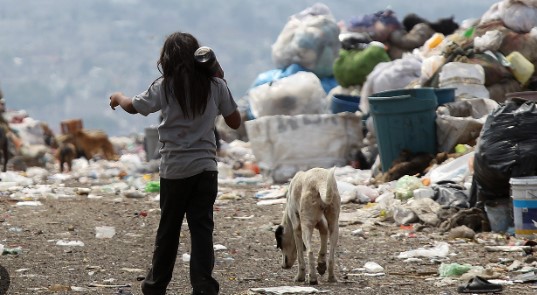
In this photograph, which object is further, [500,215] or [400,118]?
[400,118]

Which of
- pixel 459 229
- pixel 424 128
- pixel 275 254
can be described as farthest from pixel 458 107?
pixel 275 254

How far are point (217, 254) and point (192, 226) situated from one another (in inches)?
92.5

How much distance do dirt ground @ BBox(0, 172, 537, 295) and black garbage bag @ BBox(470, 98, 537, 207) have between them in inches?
22.3

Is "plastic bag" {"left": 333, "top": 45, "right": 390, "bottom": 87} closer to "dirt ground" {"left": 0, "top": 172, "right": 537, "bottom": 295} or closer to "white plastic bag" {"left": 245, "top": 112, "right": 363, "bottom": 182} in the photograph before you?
"white plastic bag" {"left": 245, "top": 112, "right": 363, "bottom": 182}

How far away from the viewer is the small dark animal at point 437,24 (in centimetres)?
1703

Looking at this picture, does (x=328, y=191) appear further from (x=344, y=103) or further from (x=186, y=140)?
(x=344, y=103)

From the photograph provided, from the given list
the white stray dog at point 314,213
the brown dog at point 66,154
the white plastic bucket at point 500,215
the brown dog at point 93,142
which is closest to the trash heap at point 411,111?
the white plastic bucket at point 500,215

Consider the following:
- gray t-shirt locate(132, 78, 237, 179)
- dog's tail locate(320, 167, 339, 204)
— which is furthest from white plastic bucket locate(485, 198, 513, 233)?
gray t-shirt locate(132, 78, 237, 179)

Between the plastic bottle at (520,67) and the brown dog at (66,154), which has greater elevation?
the plastic bottle at (520,67)

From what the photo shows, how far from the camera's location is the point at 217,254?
6.96m

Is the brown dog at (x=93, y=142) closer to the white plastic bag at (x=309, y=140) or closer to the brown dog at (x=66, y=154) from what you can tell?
the brown dog at (x=66, y=154)

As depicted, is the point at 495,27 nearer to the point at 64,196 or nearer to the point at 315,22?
the point at 315,22

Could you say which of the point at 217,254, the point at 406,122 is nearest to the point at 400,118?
the point at 406,122

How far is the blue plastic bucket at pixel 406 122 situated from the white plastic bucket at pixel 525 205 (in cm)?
393
